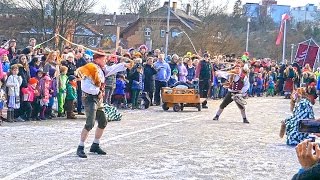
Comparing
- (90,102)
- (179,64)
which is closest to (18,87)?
(90,102)

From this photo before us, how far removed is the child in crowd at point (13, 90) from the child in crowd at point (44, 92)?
0.82 m

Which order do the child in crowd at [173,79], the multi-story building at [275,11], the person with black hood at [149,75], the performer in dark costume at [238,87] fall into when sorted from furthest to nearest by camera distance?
the multi-story building at [275,11] < the child in crowd at [173,79] < the person with black hood at [149,75] < the performer in dark costume at [238,87]

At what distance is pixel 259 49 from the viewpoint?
264ft

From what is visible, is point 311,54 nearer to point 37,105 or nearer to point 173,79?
point 173,79

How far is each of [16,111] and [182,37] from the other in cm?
4330

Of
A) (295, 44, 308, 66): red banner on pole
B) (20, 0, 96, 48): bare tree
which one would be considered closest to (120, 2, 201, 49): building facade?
(20, 0, 96, 48): bare tree

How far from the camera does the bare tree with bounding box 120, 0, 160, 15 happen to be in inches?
3529

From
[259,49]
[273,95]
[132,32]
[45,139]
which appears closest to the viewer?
[45,139]

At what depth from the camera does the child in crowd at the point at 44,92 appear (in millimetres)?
16328

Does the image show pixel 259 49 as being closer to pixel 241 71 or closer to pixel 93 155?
pixel 241 71

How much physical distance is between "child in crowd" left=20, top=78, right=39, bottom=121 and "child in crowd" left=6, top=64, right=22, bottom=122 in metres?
0.27

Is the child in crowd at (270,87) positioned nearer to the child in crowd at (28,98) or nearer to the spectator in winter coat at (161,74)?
the spectator in winter coat at (161,74)

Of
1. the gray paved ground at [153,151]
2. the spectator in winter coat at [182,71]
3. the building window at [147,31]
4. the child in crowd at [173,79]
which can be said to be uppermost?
the building window at [147,31]

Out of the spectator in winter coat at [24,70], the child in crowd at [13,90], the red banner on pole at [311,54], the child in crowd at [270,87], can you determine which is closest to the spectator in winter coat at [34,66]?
the spectator in winter coat at [24,70]
